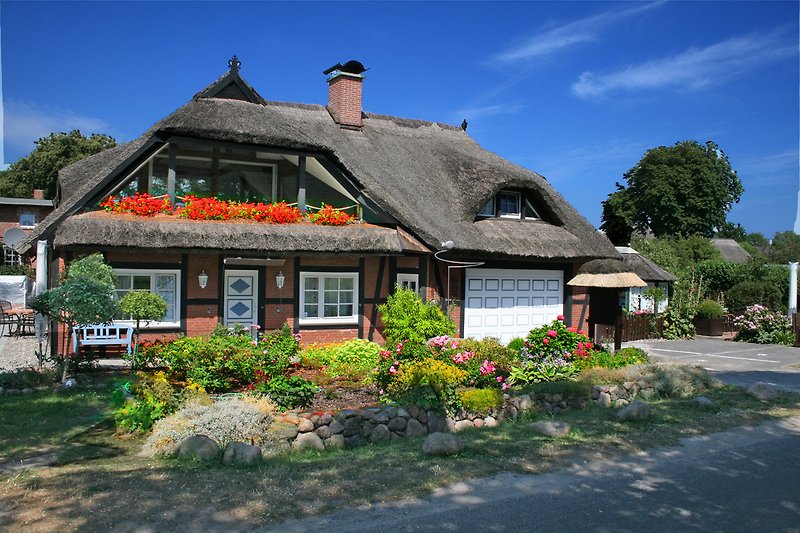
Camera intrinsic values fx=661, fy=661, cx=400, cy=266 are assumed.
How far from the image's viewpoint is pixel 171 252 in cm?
1417

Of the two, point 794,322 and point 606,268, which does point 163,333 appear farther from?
point 794,322

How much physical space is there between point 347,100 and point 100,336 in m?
10.5

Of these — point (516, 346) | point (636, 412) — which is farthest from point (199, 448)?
point (516, 346)

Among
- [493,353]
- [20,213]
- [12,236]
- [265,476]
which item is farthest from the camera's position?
[20,213]

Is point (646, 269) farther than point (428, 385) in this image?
Yes

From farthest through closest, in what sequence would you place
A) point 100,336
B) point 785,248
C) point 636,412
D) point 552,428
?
1. point 785,248
2. point 100,336
3. point 636,412
4. point 552,428

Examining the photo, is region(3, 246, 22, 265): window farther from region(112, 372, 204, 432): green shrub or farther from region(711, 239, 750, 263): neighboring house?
region(711, 239, 750, 263): neighboring house

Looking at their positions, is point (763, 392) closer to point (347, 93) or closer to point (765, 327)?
point (765, 327)

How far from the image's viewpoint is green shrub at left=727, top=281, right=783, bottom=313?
87.0ft

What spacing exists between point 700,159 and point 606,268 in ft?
117

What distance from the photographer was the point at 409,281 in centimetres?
1741

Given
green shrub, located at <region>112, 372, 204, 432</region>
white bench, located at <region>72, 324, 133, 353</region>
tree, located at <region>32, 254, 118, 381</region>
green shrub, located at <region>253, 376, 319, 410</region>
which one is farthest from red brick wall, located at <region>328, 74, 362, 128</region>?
green shrub, located at <region>112, 372, 204, 432</region>

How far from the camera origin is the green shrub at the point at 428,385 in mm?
9906

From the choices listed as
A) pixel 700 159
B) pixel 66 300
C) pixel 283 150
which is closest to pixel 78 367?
pixel 66 300
